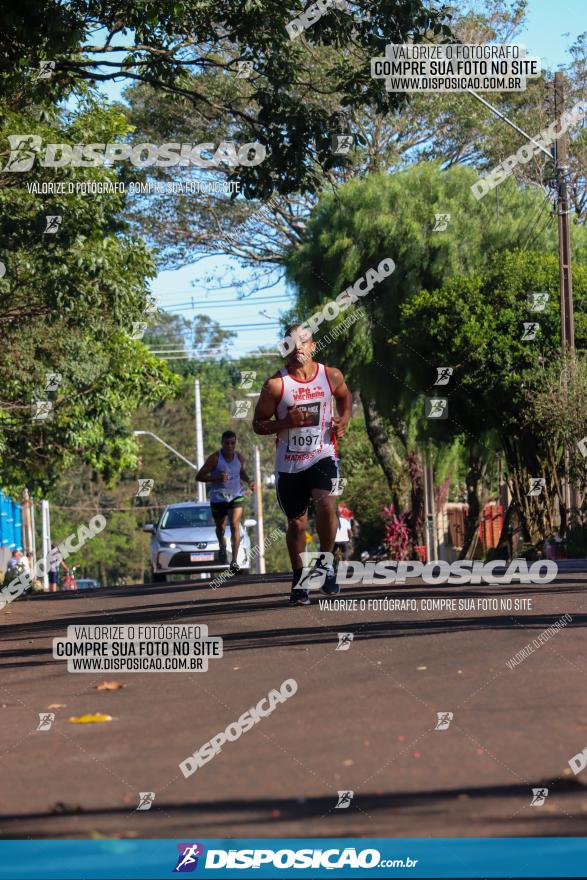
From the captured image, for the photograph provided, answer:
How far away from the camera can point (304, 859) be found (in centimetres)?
444

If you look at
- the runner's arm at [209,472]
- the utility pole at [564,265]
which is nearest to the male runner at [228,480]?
the runner's arm at [209,472]

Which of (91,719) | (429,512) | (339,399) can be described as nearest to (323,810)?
(91,719)

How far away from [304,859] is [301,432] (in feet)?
22.6

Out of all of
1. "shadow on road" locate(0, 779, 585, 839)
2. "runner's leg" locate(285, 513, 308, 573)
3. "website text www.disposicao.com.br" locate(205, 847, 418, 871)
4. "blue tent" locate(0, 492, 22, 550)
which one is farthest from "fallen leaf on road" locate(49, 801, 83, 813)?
"blue tent" locate(0, 492, 22, 550)

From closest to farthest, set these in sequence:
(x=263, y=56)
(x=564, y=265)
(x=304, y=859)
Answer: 1. (x=304, y=859)
2. (x=263, y=56)
3. (x=564, y=265)

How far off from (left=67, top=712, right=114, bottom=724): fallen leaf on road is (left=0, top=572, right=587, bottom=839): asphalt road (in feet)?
0.28

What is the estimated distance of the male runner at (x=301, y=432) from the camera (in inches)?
440

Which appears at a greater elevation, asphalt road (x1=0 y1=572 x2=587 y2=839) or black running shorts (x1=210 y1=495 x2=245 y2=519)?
asphalt road (x1=0 y1=572 x2=587 y2=839)

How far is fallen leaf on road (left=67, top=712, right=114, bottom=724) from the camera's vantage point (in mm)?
6844

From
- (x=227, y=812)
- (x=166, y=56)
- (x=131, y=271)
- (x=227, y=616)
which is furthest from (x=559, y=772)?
(x=131, y=271)

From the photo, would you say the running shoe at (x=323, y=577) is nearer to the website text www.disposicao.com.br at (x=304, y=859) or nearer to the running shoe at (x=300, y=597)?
the running shoe at (x=300, y=597)

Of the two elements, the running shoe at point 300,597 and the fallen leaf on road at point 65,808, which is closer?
the fallen leaf on road at point 65,808

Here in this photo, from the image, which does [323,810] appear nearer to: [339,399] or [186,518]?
[339,399]

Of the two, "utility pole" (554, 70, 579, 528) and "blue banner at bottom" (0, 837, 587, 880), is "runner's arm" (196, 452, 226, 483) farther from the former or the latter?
"blue banner at bottom" (0, 837, 587, 880)
